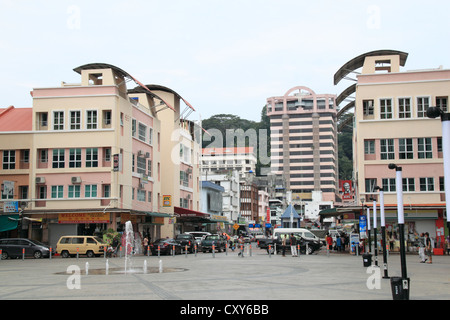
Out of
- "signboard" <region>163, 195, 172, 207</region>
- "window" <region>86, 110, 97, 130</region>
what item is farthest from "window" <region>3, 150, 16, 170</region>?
"signboard" <region>163, 195, 172, 207</region>

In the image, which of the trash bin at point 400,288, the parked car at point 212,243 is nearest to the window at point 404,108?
the parked car at point 212,243

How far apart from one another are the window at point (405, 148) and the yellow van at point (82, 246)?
26.0 meters

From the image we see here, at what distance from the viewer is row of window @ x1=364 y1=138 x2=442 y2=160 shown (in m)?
46.5

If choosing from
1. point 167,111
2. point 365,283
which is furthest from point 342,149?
point 365,283

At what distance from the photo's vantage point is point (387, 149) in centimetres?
4716

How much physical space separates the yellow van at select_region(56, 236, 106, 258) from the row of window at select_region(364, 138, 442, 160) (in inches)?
939

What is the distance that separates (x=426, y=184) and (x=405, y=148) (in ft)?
11.5

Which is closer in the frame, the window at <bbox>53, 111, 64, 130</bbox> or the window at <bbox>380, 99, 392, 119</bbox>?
the window at <bbox>380, 99, 392, 119</bbox>

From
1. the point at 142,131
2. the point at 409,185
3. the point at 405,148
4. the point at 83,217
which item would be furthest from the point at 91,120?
the point at 409,185

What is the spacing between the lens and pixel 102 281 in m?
20.3

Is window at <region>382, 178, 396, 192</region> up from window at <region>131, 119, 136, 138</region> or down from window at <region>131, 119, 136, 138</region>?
down

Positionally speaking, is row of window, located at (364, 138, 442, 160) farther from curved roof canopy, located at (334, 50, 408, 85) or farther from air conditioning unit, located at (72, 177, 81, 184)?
air conditioning unit, located at (72, 177, 81, 184)

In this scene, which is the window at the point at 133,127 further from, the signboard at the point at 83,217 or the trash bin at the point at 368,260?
the trash bin at the point at 368,260
